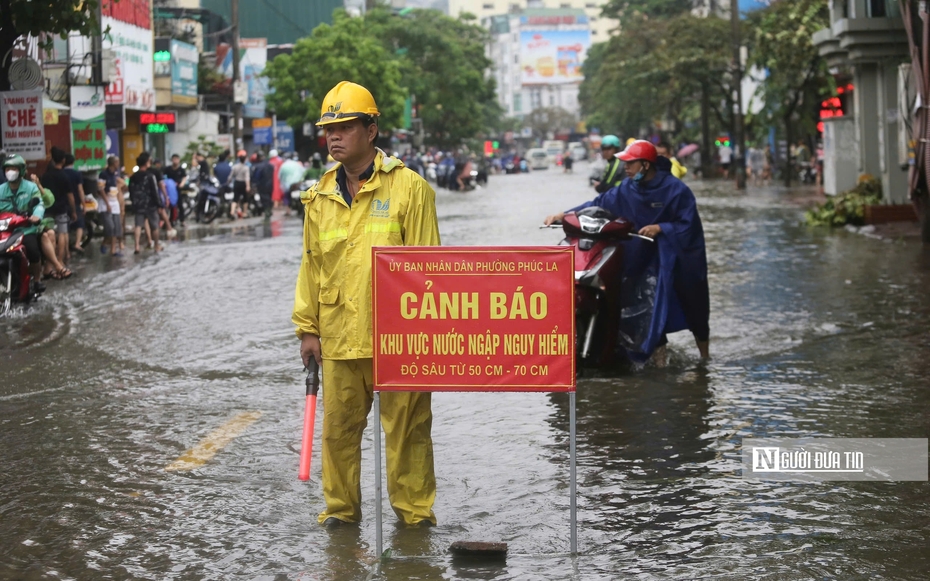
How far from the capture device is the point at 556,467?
668 cm

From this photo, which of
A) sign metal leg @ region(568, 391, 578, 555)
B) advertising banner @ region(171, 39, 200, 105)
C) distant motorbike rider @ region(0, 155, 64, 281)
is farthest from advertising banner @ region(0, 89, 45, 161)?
advertising banner @ region(171, 39, 200, 105)

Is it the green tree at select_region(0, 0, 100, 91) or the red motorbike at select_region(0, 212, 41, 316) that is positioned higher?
the green tree at select_region(0, 0, 100, 91)

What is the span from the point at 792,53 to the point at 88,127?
1772cm

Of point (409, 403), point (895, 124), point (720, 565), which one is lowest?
point (720, 565)

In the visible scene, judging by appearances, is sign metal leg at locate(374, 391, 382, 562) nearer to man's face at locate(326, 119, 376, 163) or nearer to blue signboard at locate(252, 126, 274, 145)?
man's face at locate(326, 119, 376, 163)

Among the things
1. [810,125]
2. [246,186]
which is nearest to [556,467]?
[246,186]

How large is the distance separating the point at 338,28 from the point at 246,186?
24387 millimetres

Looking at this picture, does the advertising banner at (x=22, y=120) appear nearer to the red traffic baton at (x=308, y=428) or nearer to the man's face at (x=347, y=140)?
the man's face at (x=347, y=140)

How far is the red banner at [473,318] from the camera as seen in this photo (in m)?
5.00

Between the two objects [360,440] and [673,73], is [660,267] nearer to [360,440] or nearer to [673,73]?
[360,440]

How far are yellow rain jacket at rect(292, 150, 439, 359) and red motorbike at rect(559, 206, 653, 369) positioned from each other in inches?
153

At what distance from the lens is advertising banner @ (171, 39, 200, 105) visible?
38553 millimetres

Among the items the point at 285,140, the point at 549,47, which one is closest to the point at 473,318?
the point at 285,140

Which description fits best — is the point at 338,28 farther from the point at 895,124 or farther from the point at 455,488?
the point at 455,488
